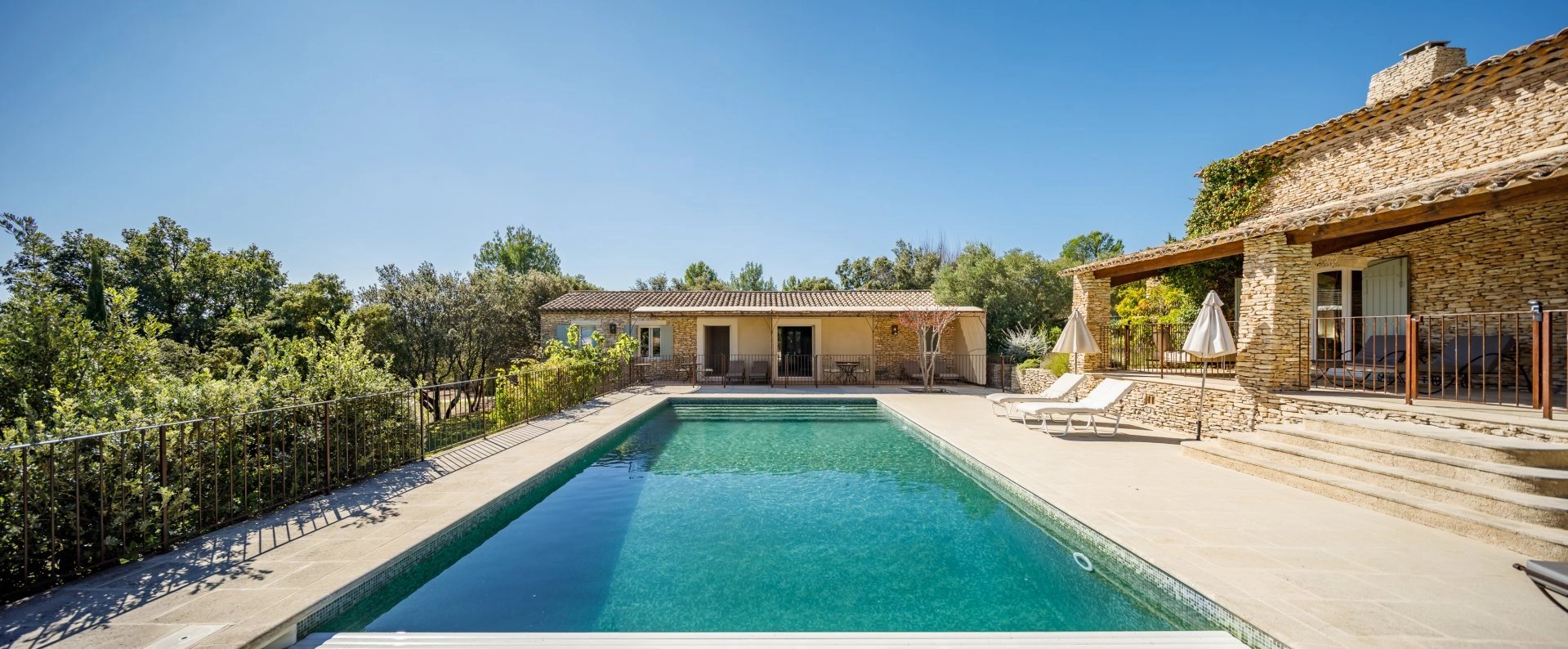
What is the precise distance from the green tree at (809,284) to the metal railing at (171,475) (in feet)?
120

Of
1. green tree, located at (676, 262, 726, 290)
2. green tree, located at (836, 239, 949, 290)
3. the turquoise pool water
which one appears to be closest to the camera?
the turquoise pool water

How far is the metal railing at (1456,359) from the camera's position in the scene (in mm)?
5797

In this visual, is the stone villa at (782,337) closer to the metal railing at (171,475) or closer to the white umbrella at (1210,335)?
the white umbrella at (1210,335)

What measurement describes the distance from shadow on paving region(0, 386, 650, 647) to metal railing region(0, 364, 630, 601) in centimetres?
15

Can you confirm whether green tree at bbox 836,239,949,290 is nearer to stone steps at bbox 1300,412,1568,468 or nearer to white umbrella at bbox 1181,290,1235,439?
white umbrella at bbox 1181,290,1235,439

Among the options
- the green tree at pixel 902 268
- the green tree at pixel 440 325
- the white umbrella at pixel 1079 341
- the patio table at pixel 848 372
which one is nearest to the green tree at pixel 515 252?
the green tree at pixel 440 325

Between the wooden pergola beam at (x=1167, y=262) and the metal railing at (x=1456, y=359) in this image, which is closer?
the metal railing at (x=1456, y=359)

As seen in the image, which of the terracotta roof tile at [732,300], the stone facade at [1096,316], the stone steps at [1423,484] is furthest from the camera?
the terracotta roof tile at [732,300]

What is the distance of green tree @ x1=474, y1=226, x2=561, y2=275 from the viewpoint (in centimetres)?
4388

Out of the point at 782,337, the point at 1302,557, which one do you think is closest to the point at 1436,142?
the point at 1302,557

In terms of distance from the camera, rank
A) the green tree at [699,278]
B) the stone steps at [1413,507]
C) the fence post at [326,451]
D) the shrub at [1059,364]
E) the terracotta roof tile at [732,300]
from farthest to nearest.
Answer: the green tree at [699,278] → the terracotta roof tile at [732,300] → the shrub at [1059,364] → the fence post at [326,451] → the stone steps at [1413,507]

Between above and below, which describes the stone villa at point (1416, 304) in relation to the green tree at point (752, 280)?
below

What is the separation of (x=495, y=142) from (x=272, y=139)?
15.7 feet

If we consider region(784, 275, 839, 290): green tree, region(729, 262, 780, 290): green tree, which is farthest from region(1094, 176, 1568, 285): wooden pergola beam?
region(729, 262, 780, 290): green tree
